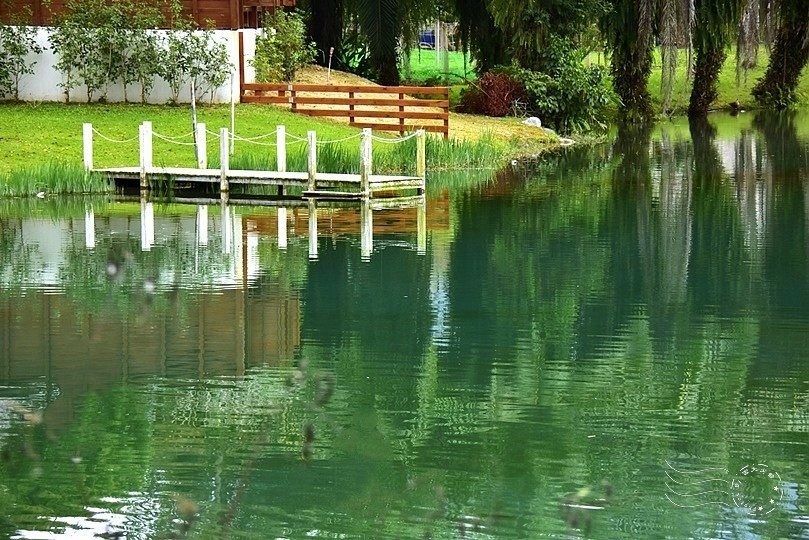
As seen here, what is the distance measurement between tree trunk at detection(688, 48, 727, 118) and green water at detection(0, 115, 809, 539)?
28166 millimetres

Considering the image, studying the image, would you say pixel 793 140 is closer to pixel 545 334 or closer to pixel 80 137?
pixel 80 137

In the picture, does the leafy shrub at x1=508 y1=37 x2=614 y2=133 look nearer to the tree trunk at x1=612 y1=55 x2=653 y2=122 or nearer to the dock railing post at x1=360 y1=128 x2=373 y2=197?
the tree trunk at x1=612 y1=55 x2=653 y2=122

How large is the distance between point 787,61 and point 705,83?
4324mm

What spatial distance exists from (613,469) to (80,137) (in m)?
26.4

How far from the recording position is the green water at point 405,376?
35.9 feet

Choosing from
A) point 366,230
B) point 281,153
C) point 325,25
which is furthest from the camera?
point 325,25

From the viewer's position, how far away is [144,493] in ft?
36.8

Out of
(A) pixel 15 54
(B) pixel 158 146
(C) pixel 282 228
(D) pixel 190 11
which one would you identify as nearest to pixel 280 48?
(D) pixel 190 11

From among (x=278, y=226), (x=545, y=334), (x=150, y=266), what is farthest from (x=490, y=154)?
(x=545, y=334)

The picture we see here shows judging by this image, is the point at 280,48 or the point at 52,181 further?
Answer: the point at 280,48

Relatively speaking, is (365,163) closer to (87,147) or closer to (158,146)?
(87,147)

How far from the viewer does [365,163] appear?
29.0 m

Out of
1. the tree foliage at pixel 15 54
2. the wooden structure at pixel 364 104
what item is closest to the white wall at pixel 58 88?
the tree foliage at pixel 15 54

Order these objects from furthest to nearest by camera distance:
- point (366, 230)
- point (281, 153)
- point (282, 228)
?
point (281, 153), point (282, 228), point (366, 230)
